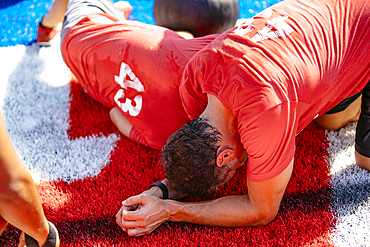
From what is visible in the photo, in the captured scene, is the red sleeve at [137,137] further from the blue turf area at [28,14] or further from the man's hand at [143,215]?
the blue turf area at [28,14]

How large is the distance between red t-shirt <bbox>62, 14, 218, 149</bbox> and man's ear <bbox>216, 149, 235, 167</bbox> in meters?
0.31

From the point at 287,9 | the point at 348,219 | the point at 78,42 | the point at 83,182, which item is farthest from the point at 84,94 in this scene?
the point at 348,219

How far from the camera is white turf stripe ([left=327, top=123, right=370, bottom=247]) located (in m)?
1.16

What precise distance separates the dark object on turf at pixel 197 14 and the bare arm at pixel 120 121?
0.56m

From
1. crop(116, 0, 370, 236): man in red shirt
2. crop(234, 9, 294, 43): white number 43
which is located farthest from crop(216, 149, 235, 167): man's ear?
crop(234, 9, 294, 43): white number 43

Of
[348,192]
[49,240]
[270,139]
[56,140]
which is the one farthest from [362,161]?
[56,140]

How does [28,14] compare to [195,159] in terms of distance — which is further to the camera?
[28,14]

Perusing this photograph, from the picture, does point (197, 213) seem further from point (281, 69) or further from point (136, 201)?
point (281, 69)

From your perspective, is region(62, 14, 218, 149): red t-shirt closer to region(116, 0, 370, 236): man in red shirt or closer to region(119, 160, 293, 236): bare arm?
region(116, 0, 370, 236): man in red shirt

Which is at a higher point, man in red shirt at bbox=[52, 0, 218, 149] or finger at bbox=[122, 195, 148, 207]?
man in red shirt at bbox=[52, 0, 218, 149]

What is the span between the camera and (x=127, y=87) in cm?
137

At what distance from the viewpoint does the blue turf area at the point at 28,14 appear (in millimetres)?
2094

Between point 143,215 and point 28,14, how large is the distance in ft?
5.95

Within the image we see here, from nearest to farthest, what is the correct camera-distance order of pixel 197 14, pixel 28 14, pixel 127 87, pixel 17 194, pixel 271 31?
pixel 17 194
pixel 271 31
pixel 127 87
pixel 197 14
pixel 28 14
